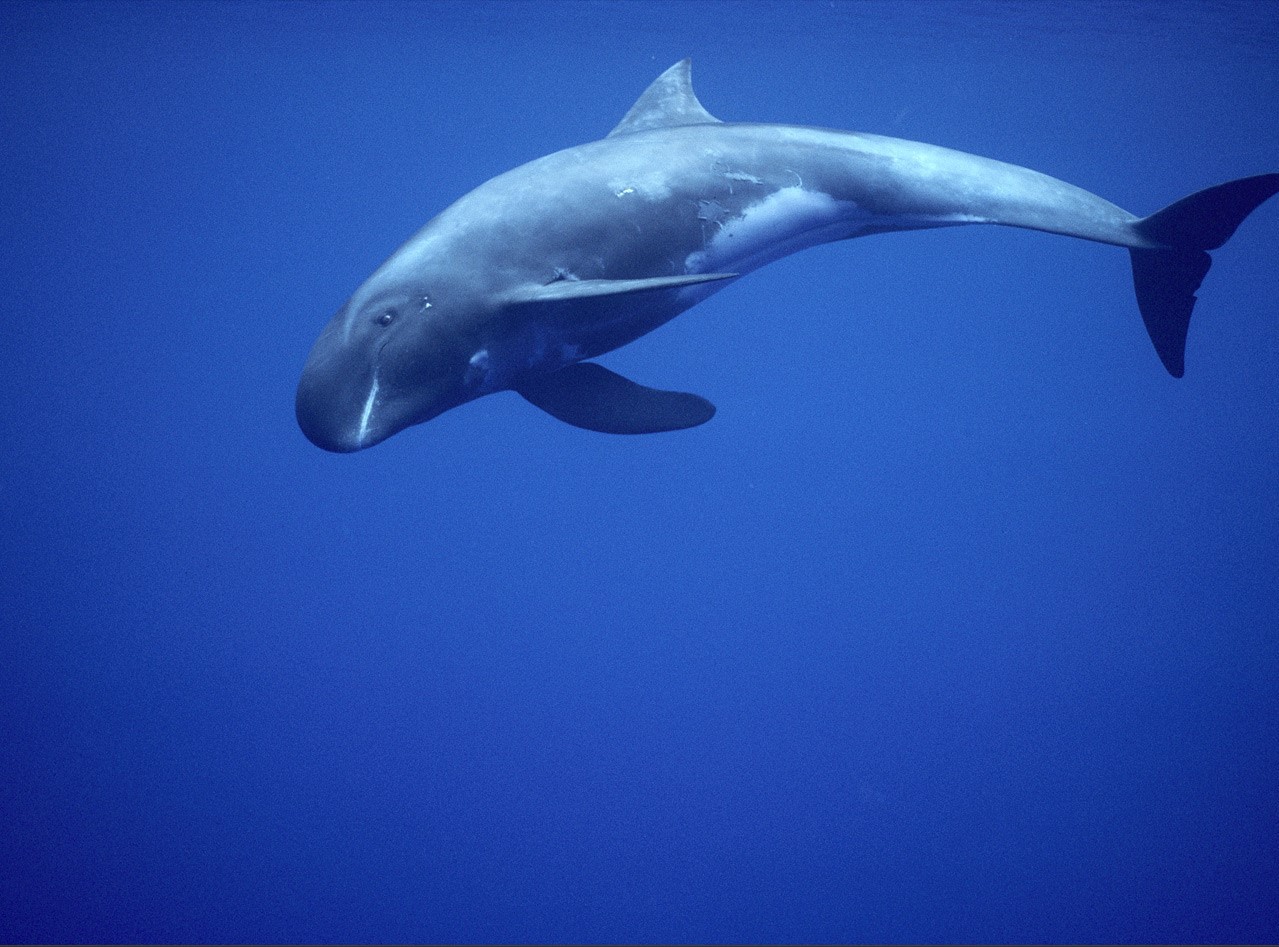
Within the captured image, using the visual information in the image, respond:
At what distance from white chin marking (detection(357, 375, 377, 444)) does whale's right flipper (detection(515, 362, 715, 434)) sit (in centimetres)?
105

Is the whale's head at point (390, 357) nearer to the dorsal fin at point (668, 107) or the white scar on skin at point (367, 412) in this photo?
the white scar on skin at point (367, 412)

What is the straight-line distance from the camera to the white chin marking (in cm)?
398

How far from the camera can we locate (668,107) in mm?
5648

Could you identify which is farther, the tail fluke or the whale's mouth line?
the tail fluke

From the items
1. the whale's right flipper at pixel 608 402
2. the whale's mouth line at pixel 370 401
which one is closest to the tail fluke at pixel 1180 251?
the whale's right flipper at pixel 608 402

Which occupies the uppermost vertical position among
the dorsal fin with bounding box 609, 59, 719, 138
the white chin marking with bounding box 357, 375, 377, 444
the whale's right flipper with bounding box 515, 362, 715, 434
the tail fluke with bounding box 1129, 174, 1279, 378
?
the dorsal fin with bounding box 609, 59, 719, 138

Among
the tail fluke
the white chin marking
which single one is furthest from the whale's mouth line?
the tail fluke

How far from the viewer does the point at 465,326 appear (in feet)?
13.7

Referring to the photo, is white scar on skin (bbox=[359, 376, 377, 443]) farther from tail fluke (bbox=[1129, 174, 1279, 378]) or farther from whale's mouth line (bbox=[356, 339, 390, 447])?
tail fluke (bbox=[1129, 174, 1279, 378])

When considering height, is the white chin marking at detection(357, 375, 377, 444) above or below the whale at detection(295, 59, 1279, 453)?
Answer: below

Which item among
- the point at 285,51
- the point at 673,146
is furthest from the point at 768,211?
the point at 285,51

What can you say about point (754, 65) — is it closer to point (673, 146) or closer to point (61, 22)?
point (61, 22)

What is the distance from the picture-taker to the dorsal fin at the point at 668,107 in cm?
551

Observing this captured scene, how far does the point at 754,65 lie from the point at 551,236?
17.2 meters
